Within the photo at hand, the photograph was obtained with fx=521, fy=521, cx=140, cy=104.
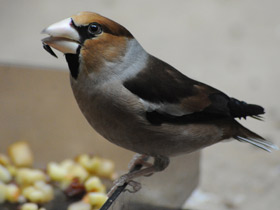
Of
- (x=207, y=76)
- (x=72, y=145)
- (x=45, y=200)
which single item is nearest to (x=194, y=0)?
(x=207, y=76)

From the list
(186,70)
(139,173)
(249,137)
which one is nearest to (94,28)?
(139,173)

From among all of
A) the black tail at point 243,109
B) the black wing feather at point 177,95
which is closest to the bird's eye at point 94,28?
the black wing feather at point 177,95

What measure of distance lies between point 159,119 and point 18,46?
5.32 feet

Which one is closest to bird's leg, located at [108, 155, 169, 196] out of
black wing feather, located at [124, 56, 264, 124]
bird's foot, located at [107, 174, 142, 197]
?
bird's foot, located at [107, 174, 142, 197]

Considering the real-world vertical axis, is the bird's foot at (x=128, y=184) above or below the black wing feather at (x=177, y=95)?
below

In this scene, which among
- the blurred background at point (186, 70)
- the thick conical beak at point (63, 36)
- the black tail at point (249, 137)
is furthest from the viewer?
the blurred background at point (186, 70)

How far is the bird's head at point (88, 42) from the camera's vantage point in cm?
87

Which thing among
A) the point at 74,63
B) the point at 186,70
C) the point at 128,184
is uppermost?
the point at 186,70

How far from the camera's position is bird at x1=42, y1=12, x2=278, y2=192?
90cm

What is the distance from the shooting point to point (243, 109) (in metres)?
1.03

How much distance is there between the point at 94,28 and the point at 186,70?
1.47m

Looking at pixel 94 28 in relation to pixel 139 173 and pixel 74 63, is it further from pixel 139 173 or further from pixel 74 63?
pixel 139 173

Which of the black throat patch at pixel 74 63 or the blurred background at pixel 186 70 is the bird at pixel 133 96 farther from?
the blurred background at pixel 186 70

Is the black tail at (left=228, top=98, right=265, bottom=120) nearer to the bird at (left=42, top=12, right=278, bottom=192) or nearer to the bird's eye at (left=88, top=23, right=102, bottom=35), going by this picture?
the bird at (left=42, top=12, right=278, bottom=192)
